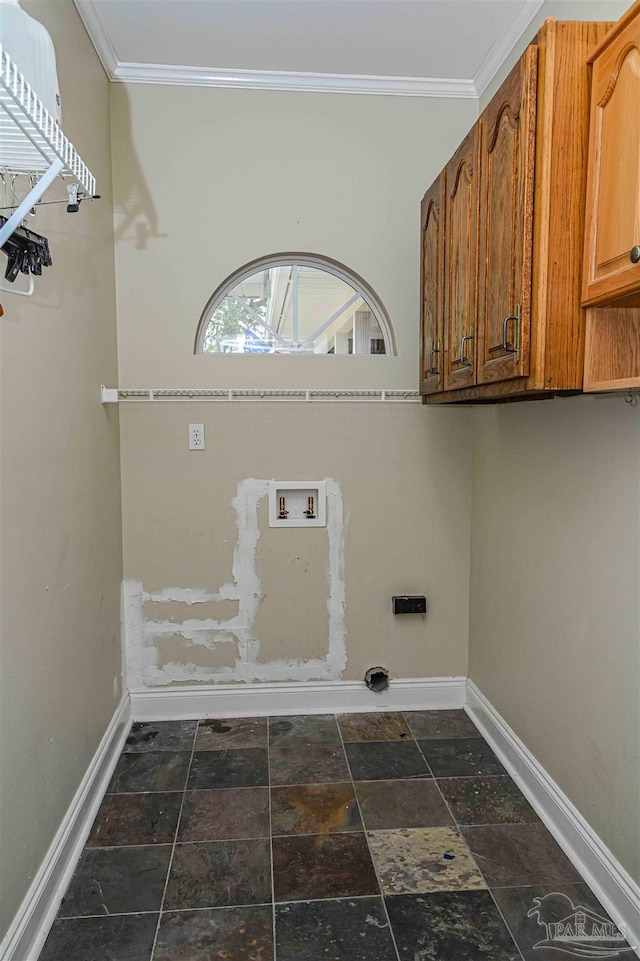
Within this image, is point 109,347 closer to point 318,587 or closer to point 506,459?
point 318,587

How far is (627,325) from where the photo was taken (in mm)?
1406

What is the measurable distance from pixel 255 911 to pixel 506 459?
1694 mm

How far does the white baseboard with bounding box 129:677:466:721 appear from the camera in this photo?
2627 millimetres

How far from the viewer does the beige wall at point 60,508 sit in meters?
1.42

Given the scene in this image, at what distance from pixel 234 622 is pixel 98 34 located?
7.67 ft

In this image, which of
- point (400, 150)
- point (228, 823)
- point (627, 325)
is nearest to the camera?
point (627, 325)

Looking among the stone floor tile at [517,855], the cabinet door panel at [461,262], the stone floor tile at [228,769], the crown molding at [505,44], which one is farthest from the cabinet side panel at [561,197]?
the stone floor tile at [228,769]

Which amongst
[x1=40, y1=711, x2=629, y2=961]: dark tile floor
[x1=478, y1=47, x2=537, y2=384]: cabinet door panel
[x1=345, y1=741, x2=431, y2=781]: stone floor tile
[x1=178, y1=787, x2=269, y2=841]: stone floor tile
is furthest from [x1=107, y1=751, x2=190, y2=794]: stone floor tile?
[x1=478, y1=47, x2=537, y2=384]: cabinet door panel

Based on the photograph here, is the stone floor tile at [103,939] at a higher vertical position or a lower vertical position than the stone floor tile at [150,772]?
lower

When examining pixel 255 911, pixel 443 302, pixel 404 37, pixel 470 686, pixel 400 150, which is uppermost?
pixel 404 37

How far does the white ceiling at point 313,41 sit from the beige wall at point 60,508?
198mm

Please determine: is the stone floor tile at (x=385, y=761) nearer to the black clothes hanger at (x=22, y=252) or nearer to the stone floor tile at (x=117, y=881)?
the stone floor tile at (x=117, y=881)

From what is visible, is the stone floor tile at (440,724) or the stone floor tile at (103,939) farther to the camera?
the stone floor tile at (440,724)

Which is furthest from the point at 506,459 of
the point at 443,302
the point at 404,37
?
the point at 404,37
